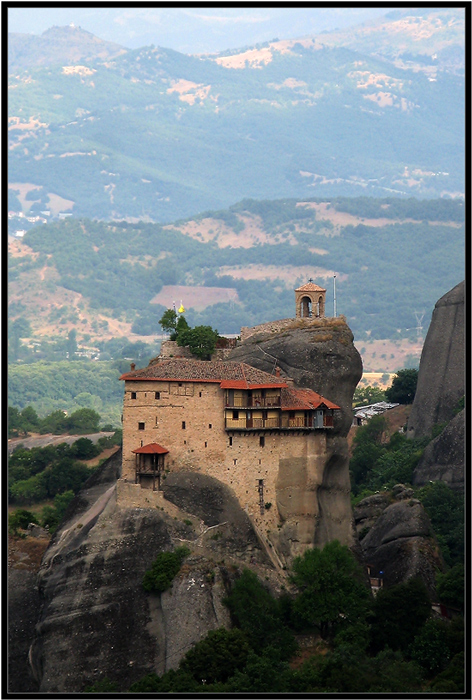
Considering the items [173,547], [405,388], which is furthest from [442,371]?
[173,547]

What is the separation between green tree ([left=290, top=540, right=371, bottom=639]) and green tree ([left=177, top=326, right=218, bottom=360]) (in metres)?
15.6

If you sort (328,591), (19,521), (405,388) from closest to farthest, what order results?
1. (328,591)
2. (19,521)
3. (405,388)

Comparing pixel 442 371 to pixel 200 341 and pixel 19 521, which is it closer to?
pixel 200 341

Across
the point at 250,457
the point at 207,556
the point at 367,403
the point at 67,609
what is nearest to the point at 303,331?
the point at 250,457

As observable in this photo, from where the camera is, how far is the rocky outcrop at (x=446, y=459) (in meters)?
114

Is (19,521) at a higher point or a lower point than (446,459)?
lower

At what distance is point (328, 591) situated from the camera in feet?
269

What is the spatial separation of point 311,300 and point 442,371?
45.0 meters

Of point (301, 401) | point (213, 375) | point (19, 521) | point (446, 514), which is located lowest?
point (446, 514)

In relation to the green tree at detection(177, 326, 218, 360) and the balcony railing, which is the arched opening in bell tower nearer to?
the green tree at detection(177, 326, 218, 360)

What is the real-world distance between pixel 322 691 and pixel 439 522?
1401 inches

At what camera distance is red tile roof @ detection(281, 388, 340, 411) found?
85.5 metres

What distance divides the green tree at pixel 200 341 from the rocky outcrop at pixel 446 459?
25626mm

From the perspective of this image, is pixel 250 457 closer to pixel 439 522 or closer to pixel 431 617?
pixel 431 617
